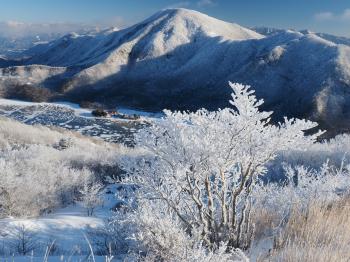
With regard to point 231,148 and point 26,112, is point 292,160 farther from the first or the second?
point 26,112

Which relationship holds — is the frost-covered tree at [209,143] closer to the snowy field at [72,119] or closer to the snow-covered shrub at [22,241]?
the snow-covered shrub at [22,241]

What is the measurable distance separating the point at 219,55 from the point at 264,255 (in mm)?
64190

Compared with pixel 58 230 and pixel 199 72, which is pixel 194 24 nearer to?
pixel 199 72

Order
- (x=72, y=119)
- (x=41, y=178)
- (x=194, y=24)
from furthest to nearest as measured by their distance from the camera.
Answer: (x=194, y=24), (x=72, y=119), (x=41, y=178)

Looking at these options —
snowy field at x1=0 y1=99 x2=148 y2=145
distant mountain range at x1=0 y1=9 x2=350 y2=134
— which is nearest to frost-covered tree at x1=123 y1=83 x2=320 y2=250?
snowy field at x1=0 y1=99 x2=148 y2=145

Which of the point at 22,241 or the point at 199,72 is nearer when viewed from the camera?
the point at 22,241

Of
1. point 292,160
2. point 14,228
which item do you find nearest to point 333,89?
point 292,160

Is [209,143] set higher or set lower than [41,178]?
higher

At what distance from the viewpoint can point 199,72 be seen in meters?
63.8

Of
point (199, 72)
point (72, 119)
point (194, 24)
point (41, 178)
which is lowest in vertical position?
point (72, 119)

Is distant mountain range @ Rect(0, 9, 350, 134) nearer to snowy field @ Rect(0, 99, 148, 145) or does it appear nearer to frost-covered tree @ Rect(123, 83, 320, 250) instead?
snowy field @ Rect(0, 99, 148, 145)

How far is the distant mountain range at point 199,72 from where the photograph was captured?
47906 mm

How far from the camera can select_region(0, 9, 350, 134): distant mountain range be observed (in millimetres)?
47906

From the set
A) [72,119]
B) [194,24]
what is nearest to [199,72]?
[194,24]
